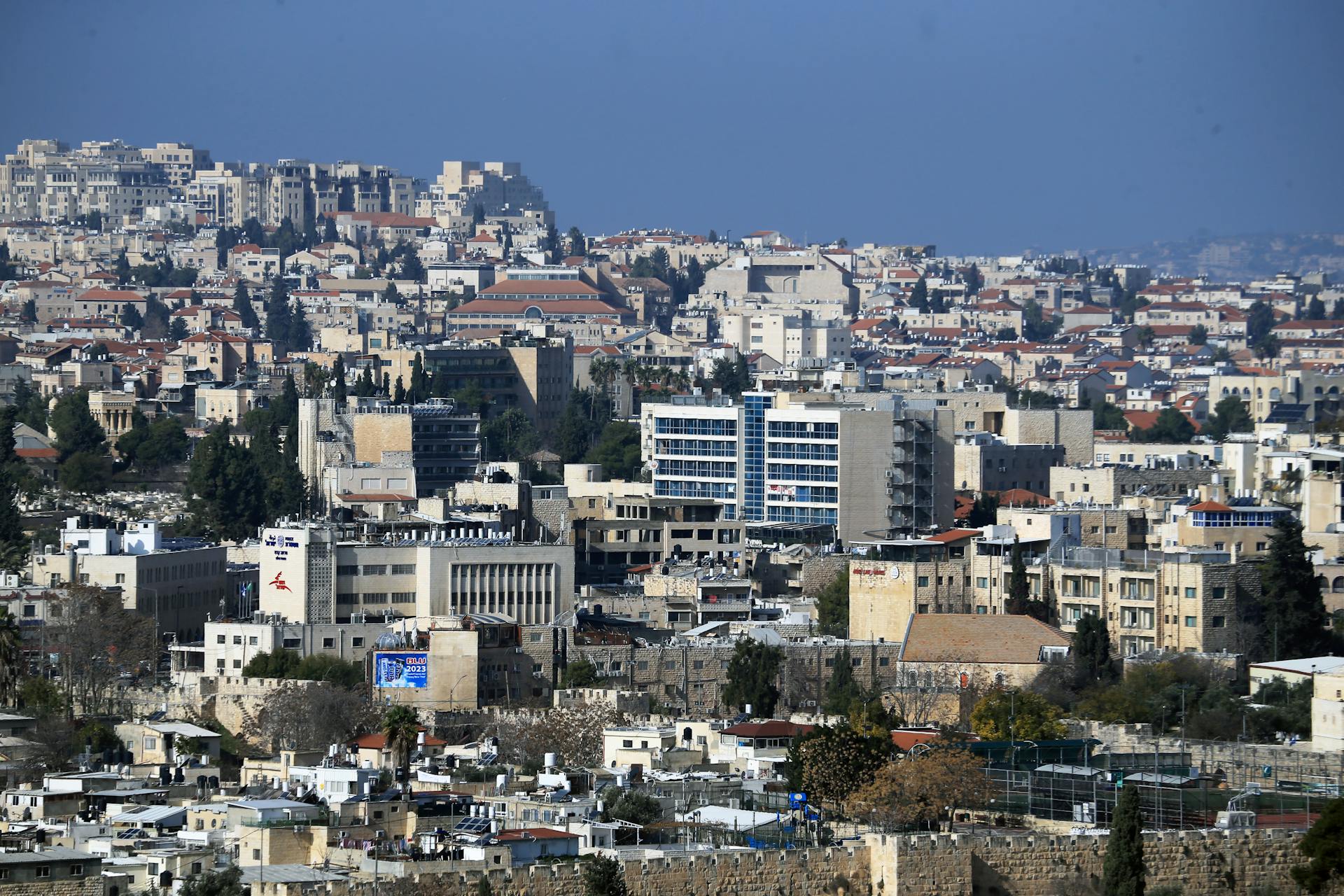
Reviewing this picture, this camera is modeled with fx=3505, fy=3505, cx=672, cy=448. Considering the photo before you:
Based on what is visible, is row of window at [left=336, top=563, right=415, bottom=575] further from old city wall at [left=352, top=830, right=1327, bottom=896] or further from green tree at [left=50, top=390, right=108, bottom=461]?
old city wall at [left=352, top=830, right=1327, bottom=896]

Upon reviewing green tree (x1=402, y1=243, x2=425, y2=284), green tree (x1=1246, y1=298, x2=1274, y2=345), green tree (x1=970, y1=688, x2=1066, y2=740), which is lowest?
green tree (x1=970, y1=688, x2=1066, y2=740)

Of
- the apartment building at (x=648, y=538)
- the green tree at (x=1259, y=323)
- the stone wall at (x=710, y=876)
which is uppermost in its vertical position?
the green tree at (x=1259, y=323)

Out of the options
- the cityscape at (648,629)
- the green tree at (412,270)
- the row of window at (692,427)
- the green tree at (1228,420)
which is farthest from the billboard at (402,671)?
the green tree at (412,270)

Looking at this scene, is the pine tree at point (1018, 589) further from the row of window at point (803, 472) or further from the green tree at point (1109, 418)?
the green tree at point (1109, 418)

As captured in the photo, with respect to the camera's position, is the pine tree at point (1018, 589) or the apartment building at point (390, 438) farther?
the apartment building at point (390, 438)

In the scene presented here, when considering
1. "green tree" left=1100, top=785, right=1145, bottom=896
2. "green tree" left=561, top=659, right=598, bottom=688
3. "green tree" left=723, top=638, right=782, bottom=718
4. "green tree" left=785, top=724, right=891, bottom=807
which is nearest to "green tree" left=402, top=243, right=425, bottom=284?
"green tree" left=561, top=659, right=598, bottom=688

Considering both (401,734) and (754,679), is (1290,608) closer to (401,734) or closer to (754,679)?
(754,679)
